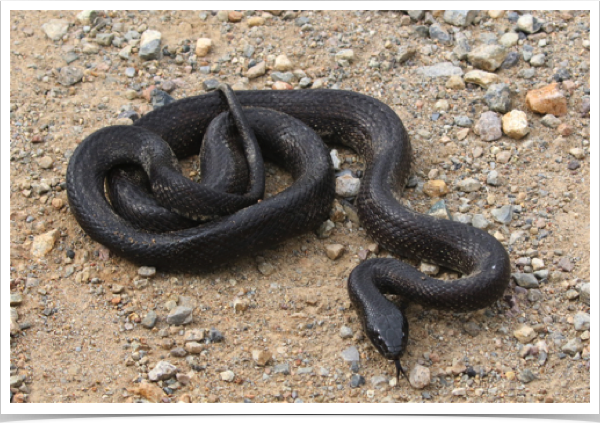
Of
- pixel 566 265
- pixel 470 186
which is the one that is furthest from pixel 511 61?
pixel 566 265

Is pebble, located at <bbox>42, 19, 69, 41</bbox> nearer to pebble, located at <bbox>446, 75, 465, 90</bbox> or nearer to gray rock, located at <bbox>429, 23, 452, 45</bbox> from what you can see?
gray rock, located at <bbox>429, 23, 452, 45</bbox>

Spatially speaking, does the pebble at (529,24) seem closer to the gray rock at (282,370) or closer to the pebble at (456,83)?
the pebble at (456,83)

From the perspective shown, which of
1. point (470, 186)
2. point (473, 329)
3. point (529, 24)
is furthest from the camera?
point (529, 24)

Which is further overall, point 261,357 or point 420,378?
point 261,357

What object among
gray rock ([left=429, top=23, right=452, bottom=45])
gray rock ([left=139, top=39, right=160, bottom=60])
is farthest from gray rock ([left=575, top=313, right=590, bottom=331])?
gray rock ([left=139, top=39, right=160, bottom=60])

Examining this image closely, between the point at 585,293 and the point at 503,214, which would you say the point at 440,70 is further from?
the point at 585,293

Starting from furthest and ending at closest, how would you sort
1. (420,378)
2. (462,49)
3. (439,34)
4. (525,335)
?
(439,34), (462,49), (525,335), (420,378)

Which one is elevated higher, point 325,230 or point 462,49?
point 462,49
